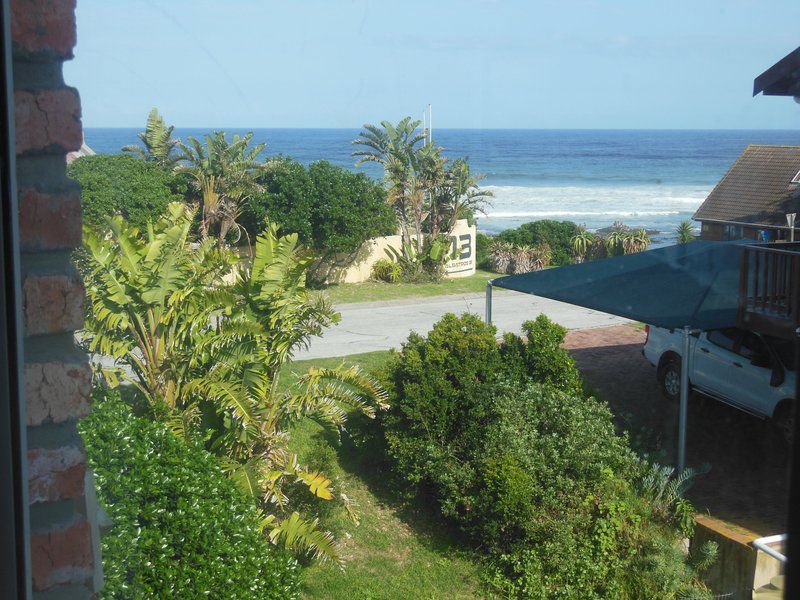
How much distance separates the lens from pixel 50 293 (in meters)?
1.32

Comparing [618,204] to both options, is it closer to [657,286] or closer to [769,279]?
[657,286]

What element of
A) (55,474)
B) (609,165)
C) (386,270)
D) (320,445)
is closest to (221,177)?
(320,445)

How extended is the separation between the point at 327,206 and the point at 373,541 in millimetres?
12363

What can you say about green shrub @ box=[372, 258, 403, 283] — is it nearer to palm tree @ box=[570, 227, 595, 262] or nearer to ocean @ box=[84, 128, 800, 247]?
ocean @ box=[84, 128, 800, 247]

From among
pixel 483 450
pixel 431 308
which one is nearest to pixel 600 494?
pixel 483 450

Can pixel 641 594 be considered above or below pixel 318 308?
below

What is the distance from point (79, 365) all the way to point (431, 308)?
1081 cm

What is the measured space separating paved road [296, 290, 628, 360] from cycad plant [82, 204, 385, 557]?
325cm

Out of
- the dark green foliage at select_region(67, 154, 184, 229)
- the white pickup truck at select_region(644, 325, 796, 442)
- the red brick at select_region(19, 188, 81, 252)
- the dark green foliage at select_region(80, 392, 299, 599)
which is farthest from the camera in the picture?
the white pickup truck at select_region(644, 325, 796, 442)

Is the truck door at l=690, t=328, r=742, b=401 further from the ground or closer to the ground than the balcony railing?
closer to the ground

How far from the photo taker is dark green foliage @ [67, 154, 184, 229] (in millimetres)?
4080

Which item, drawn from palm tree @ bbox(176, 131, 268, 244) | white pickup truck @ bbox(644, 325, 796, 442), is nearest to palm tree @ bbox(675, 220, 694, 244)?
white pickup truck @ bbox(644, 325, 796, 442)

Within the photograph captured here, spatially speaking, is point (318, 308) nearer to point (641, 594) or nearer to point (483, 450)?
point (483, 450)

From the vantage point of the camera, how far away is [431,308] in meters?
12.2
